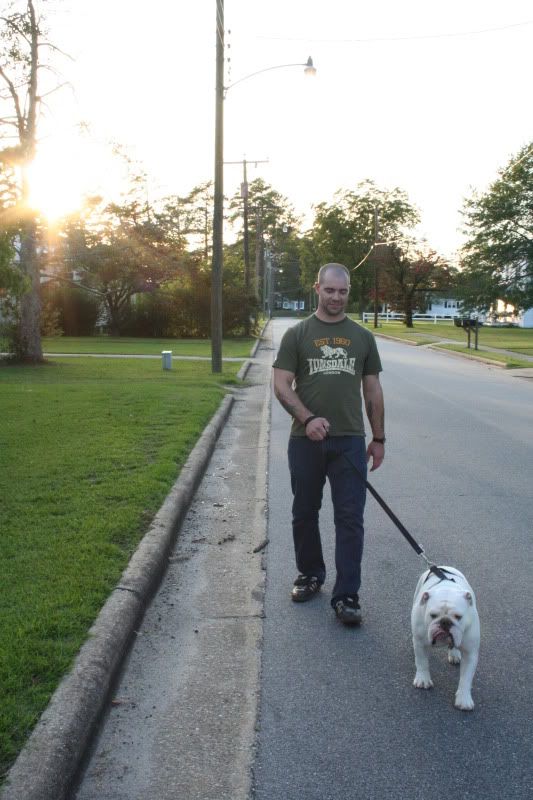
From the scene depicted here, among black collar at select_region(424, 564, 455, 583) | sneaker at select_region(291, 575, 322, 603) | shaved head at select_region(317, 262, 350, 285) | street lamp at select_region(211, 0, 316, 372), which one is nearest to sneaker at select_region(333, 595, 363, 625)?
sneaker at select_region(291, 575, 322, 603)

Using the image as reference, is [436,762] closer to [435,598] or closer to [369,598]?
[435,598]

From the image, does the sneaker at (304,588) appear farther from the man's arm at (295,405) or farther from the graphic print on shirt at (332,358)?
the graphic print on shirt at (332,358)

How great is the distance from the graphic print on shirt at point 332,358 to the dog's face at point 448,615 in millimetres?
1570

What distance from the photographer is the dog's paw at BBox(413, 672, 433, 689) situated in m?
4.20

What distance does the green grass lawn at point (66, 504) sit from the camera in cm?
405

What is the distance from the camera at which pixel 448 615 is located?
3898 millimetres

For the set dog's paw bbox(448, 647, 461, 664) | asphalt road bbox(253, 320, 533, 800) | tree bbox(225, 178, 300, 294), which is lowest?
asphalt road bbox(253, 320, 533, 800)

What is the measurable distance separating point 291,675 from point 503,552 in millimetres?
2711

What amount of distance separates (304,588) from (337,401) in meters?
1.23

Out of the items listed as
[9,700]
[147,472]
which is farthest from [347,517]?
[147,472]

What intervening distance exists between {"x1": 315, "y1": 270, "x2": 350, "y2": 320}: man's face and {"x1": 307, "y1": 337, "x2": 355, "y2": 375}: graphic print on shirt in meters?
0.16

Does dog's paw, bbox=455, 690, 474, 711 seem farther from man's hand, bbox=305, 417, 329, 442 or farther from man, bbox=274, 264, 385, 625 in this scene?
man's hand, bbox=305, 417, 329, 442

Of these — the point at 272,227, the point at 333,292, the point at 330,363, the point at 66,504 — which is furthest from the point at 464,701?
the point at 272,227

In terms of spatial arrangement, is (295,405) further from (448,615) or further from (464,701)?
(464,701)
